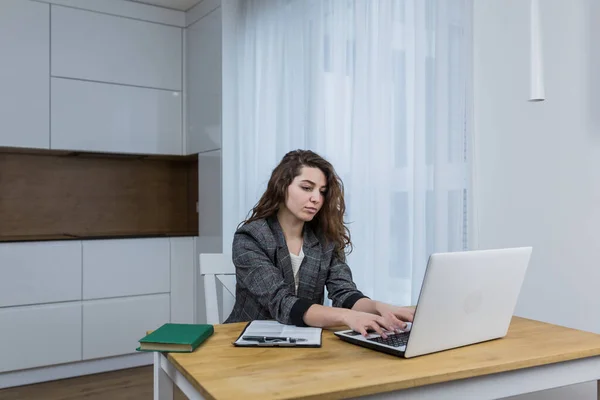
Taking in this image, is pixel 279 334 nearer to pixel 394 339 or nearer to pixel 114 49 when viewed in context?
pixel 394 339

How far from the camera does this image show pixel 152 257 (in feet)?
13.0

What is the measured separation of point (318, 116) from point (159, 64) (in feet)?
5.33

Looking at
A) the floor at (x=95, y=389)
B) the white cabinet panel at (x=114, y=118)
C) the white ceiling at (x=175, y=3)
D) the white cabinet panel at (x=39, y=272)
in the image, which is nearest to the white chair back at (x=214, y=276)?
the floor at (x=95, y=389)

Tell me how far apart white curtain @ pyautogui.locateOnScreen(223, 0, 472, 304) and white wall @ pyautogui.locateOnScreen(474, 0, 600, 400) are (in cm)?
8

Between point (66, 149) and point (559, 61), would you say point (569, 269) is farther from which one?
point (66, 149)

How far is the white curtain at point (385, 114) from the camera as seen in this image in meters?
2.27

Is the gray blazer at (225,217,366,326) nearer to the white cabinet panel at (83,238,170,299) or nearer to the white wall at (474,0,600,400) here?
the white wall at (474,0,600,400)

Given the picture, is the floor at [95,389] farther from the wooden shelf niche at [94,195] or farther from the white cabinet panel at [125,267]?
the wooden shelf niche at [94,195]

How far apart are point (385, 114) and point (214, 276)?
102 cm

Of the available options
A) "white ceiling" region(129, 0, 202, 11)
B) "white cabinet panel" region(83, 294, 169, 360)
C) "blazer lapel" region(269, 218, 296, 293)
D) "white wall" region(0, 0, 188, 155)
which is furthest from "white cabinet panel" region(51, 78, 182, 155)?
"blazer lapel" region(269, 218, 296, 293)

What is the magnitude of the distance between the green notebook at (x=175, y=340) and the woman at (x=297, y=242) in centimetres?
33

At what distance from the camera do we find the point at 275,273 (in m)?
1.83

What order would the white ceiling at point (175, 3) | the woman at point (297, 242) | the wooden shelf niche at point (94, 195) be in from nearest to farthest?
the woman at point (297, 242)
the wooden shelf niche at point (94, 195)
the white ceiling at point (175, 3)

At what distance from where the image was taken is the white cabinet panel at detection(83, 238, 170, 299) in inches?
Answer: 147
